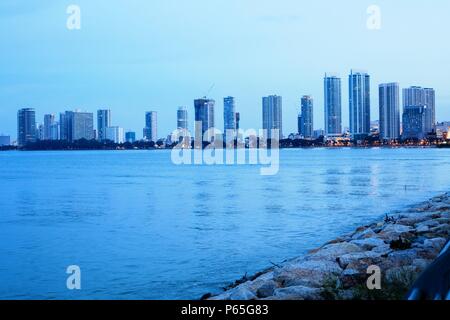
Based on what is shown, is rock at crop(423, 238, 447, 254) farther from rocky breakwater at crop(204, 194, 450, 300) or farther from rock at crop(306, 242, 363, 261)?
rock at crop(306, 242, 363, 261)

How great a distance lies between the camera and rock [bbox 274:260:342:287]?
725cm

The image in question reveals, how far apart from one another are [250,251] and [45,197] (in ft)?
64.0

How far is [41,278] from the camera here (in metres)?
10.9

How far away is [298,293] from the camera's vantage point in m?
6.45

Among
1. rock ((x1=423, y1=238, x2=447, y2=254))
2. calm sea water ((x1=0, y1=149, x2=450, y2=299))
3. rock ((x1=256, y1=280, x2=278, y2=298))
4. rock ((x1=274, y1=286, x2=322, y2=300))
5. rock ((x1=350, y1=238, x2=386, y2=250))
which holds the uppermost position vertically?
rock ((x1=423, y1=238, x2=447, y2=254))

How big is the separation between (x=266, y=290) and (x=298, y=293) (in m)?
0.75

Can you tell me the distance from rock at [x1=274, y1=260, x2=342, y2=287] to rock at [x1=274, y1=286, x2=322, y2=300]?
0.54 meters

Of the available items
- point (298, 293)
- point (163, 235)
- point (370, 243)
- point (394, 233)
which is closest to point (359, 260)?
point (370, 243)

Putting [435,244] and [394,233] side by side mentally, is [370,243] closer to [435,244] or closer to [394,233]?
[394,233]

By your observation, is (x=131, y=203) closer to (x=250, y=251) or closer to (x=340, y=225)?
(x=340, y=225)

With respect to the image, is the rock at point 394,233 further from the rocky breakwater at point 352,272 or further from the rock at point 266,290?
the rock at point 266,290

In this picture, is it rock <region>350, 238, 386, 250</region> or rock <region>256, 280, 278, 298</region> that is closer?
rock <region>256, 280, 278, 298</region>

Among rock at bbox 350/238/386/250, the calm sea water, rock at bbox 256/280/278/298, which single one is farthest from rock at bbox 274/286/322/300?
rock at bbox 350/238/386/250
